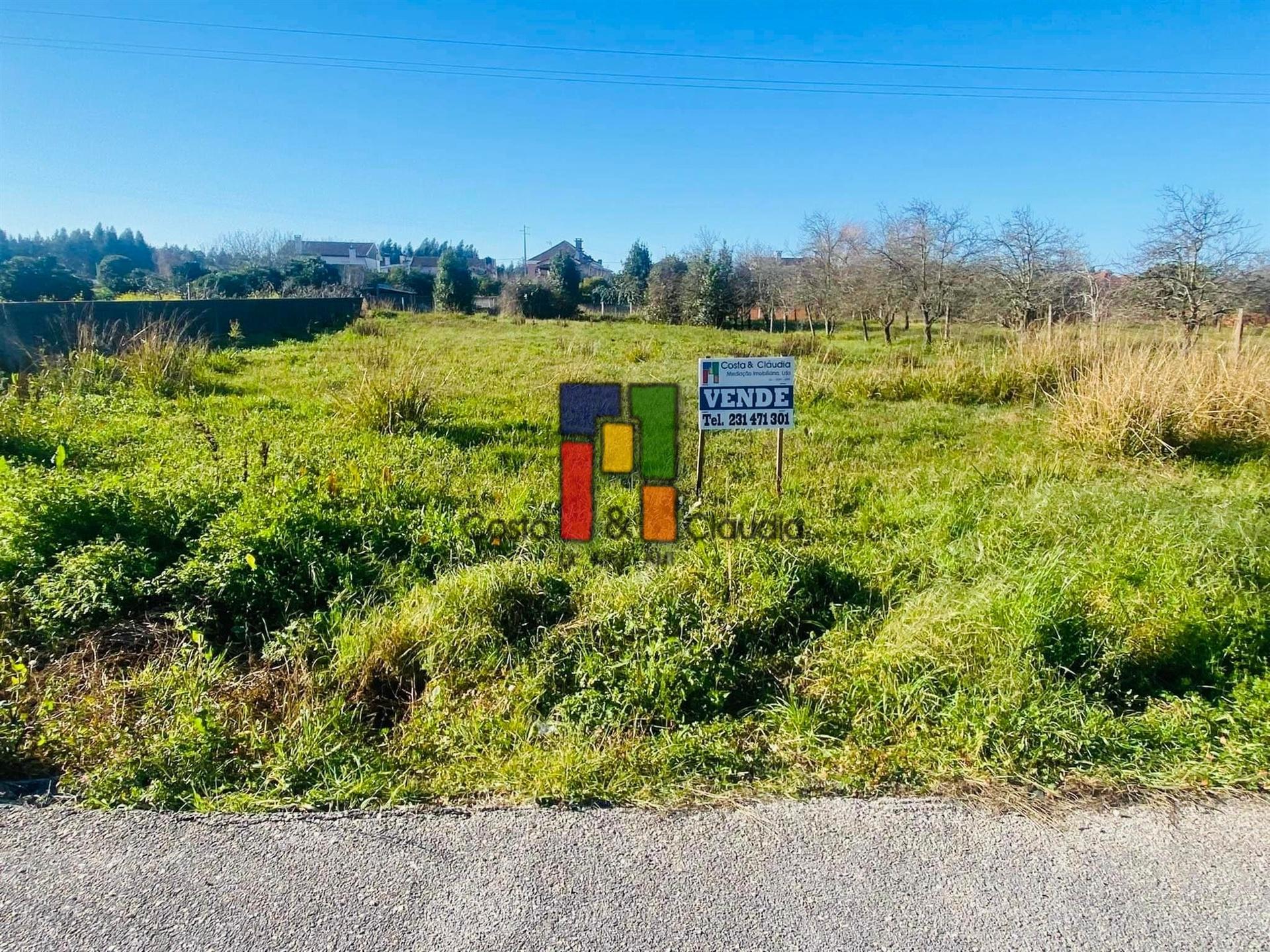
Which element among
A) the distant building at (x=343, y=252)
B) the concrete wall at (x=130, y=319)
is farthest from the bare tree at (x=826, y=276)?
the distant building at (x=343, y=252)

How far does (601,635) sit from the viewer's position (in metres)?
3.15

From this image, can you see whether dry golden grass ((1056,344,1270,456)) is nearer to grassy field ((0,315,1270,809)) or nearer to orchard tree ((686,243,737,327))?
grassy field ((0,315,1270,809))

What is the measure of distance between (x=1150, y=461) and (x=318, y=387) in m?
9.52

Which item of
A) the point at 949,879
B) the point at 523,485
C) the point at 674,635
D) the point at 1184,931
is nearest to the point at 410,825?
the point at 674,635

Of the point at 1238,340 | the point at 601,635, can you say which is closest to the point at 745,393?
the point at 601,635

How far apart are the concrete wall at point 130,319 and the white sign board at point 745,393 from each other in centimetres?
964

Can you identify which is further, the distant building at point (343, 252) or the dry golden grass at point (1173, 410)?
the distant building at point (343, 252)

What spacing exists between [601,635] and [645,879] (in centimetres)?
→ 127

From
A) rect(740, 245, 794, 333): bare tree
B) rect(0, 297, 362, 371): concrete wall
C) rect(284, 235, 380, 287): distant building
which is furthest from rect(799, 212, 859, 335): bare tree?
rect(284, 235, 380, 287): distant building

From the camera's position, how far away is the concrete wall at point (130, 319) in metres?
10.3

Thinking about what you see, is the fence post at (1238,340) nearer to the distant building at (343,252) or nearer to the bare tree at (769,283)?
the bare tree at (769,283)

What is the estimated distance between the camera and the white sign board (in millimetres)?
4527

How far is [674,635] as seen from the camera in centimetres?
314

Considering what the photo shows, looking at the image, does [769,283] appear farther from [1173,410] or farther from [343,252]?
[343,252]
